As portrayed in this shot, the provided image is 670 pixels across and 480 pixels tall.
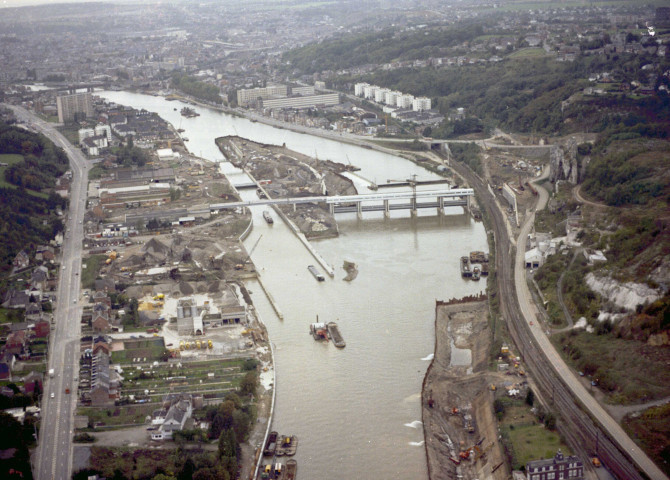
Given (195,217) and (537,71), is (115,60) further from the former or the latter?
(195,217)

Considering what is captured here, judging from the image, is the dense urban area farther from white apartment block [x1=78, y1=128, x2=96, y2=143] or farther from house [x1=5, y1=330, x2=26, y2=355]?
white apartment block [x1=78, y1=128, x2=96, y2=143]

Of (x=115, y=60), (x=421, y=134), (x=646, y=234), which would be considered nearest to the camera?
(x=646, y=234)

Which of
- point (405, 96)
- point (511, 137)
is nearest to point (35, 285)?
point (511, 137)

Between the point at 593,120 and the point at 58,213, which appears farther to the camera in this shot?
the point at 593,120

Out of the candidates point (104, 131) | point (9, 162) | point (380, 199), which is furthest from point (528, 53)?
point (9, 162)

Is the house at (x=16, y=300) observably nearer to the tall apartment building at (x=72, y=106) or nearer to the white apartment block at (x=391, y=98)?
the tall apartment building at (x=72, y=106)

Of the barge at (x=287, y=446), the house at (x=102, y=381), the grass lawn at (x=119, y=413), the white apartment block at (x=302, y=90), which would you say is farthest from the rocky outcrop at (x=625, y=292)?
the white apartment block at (x=302, y=90)

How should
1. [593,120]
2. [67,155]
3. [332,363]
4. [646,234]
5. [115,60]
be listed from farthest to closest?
1. [115,60]
2. [67,155]
3. [593,120]
4. [646,234]
5. [332,363]
